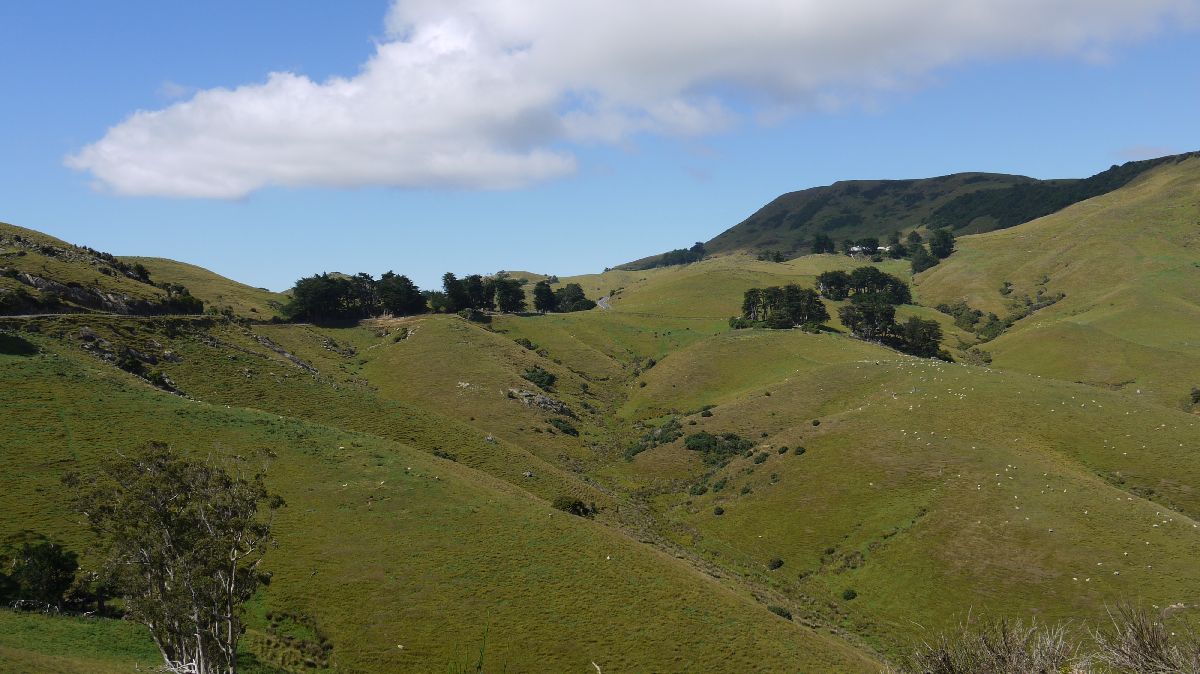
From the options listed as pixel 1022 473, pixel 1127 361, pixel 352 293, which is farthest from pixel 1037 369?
pixel 352 293

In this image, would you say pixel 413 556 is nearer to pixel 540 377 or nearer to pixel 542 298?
pixel 540 377

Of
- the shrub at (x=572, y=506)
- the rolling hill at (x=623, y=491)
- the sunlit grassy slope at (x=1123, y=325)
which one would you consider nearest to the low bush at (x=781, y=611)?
the rolling hill at (x=623, y=491)

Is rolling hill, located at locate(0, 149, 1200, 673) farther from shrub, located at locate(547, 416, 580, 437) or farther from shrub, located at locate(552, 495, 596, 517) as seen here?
shrub, located at locate(552, 495, 596, 517)

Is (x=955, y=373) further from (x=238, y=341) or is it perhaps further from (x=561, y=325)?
(x=238, y=341)

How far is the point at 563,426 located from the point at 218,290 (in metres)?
90.5

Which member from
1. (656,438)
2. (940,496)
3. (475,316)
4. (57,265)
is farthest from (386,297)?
(940,496)

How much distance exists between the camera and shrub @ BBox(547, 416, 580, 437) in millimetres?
105081

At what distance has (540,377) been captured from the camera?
12431 cm

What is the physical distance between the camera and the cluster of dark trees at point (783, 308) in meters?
159

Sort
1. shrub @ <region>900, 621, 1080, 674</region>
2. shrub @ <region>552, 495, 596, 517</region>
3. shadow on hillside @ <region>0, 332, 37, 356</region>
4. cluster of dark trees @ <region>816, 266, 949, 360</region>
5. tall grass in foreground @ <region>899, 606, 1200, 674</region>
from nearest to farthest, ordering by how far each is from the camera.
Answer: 1. tall grass in foreground @ <region>899, 606, 1200, 674</region>
2. shrub @ <region>900, 621, 1080, 674</region>
3. shrub @ <region>552, 495, 596, 517</region>
4. shadow on hillside @ <region>0, 332, 37, 356</region>
5. cluster of dark trees @ <region>816, 266, 949, 360</region>

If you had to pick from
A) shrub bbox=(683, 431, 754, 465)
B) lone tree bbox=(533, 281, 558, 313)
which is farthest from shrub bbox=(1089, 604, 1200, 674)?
lone tree bbox=(533, 281, 558, 313)

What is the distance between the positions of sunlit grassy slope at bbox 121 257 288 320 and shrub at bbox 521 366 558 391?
5321 cm

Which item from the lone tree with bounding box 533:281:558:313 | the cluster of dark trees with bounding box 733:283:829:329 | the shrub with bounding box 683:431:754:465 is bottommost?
the shrub with bounding box 683:431:754:465

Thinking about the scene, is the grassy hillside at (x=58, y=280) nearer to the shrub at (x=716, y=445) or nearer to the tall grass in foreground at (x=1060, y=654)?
the shrub at (x=716, y=445)
